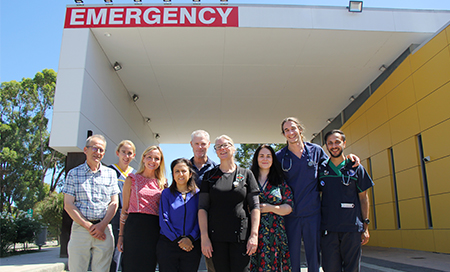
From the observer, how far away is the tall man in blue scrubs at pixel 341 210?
267 centimetres

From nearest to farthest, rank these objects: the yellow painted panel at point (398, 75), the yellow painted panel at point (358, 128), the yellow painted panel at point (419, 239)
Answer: the yellow painted panel at point (419, 239) < the yellow painted panel at point (398, 75) < the yellow painted panel at point (358, 128)

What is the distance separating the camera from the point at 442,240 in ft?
18.8

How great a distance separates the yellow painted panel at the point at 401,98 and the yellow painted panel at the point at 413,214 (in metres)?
2.07

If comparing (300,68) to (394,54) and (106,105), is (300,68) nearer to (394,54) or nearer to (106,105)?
(394,54)

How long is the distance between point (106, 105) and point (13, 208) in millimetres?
19206

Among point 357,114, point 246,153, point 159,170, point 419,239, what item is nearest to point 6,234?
point 159,170

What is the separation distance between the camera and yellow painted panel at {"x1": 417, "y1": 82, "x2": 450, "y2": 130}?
5613 mm

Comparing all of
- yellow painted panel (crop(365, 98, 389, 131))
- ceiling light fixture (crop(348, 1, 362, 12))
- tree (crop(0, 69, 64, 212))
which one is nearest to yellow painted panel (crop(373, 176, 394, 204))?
yellow painted panel (crop(365, 98, 389, 131))

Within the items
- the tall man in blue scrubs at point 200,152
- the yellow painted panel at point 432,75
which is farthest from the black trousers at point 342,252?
the yellow painted panel at point 432,75

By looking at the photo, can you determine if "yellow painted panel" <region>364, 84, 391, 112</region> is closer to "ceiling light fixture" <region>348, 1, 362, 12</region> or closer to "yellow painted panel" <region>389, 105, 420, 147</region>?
"yellow painted panel" <region>389, 105, 420, 147</region>

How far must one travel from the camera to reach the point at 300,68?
25.6ft

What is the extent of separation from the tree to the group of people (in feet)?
68.7

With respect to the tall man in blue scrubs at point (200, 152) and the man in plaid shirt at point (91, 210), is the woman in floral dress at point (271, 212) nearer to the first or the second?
the tall man in blue scrubs at point (200, 152)

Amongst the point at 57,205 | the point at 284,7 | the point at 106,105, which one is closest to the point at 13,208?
the point at 57,205
